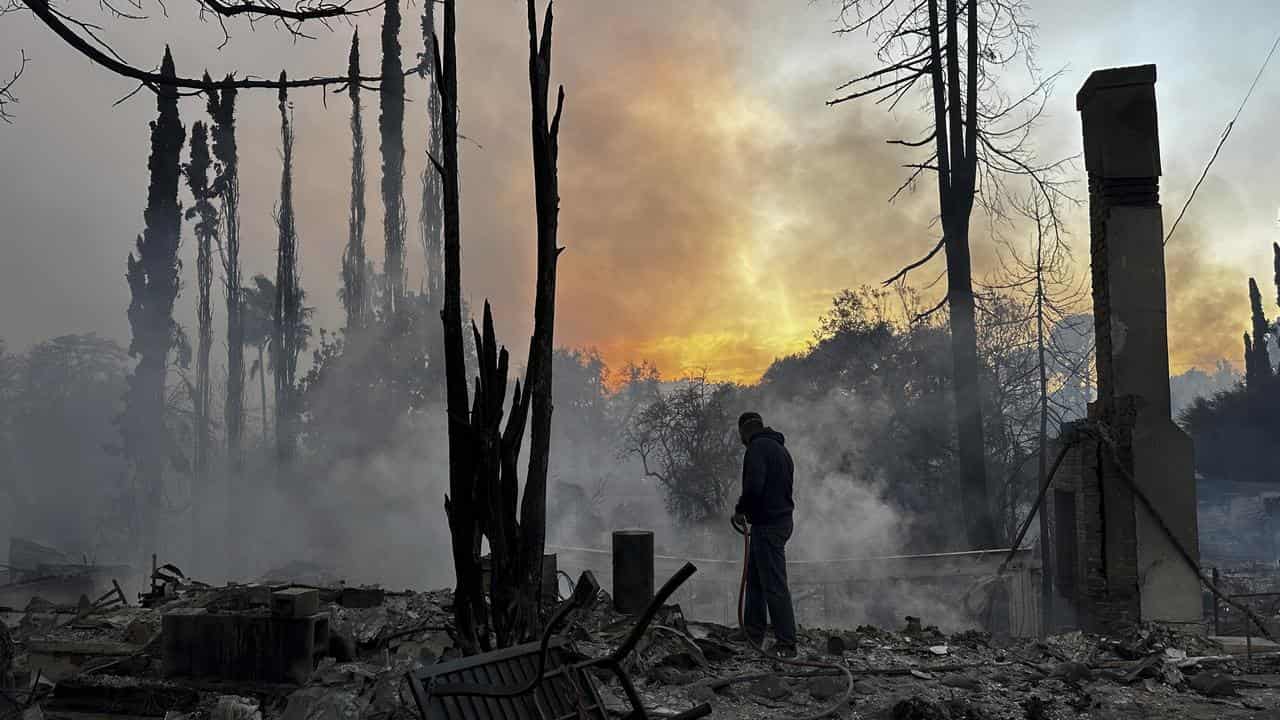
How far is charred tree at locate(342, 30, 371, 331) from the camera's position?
34156mm

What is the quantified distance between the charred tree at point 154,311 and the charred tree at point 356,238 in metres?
6.73

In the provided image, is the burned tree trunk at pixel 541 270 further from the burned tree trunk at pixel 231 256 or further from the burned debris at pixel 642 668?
the burned tree trunk at pixel 231 256

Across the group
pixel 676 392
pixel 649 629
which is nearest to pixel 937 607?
pixel 649 629

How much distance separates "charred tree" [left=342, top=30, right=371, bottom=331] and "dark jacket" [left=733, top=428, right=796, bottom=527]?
29.1m

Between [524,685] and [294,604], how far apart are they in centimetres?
498

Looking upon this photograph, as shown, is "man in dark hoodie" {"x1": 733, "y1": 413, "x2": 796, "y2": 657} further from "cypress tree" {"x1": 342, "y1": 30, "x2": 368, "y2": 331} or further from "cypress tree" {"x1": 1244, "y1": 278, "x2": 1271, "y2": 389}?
"cypress tree" {"x1": 1244, "y1": 278, "x2": 1271, "y2": 389}

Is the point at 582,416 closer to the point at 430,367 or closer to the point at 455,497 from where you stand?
the point at 430,367

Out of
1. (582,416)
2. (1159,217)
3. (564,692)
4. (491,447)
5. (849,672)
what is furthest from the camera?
(582,416)

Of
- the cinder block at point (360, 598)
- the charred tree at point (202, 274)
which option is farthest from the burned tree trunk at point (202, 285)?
the cinder block at point (360, 598)

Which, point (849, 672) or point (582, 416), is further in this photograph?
point (582, 416)

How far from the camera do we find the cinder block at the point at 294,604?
673 centimetres

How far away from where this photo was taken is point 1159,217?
29.3 ft

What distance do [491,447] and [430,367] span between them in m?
28.1

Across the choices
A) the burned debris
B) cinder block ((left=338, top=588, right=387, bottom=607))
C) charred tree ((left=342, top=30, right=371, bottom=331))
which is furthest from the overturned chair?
charred tree ((left=342, top=30, right=371, bottom=331))
